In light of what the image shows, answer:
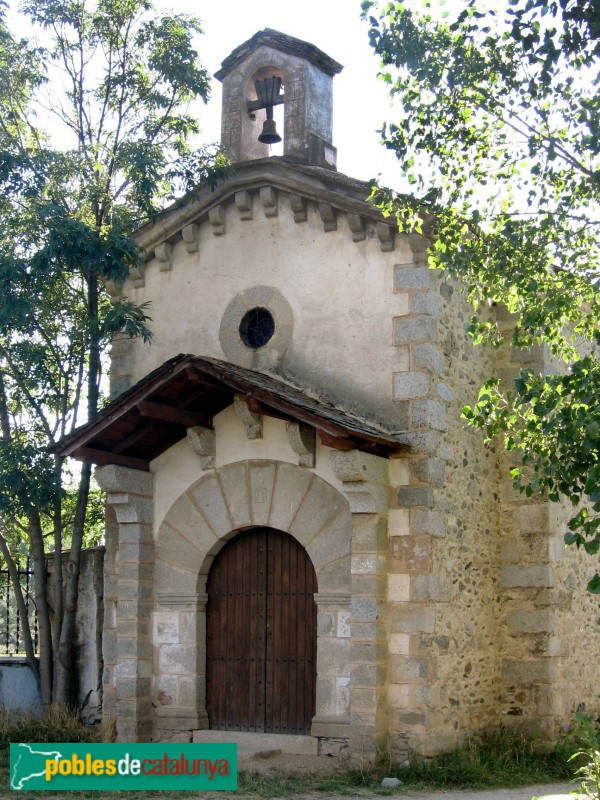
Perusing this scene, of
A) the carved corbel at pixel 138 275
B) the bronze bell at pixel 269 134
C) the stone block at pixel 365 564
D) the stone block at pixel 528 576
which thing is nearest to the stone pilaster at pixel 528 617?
the stone block at pixel 528 576

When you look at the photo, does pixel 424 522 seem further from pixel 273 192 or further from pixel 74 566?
pixel 74 566

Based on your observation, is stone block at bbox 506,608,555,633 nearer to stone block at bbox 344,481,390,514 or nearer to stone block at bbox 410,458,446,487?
stone block at bbox 410,458,446,487

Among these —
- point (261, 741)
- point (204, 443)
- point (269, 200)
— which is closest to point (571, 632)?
point (261, 741)

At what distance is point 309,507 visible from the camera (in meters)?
9.84

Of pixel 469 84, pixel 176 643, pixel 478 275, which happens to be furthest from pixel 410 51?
pixel 176 643

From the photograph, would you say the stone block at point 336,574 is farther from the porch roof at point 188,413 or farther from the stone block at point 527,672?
the stone block at point 527,672

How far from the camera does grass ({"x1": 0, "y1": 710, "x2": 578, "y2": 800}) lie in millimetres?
8570

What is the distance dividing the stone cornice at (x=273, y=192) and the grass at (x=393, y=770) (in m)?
4.52

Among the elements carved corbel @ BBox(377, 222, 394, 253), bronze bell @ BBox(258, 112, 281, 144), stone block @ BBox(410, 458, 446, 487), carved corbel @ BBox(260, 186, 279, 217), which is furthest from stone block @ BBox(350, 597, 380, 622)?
bronze bell @ BBox(258, 112, 281, 144)

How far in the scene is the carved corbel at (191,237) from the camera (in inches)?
439

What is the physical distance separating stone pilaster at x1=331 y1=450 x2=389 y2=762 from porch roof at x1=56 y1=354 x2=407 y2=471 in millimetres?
Result: 233

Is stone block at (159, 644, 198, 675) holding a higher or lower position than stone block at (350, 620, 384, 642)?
lower

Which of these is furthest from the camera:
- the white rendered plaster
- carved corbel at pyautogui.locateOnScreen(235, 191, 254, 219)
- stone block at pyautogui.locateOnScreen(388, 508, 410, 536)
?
carved corbel at pyautogui.locateOnScreen(235, 191, 254, 219)
